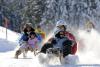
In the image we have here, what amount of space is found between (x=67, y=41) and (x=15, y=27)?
226 ft

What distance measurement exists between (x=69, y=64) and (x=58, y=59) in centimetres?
61

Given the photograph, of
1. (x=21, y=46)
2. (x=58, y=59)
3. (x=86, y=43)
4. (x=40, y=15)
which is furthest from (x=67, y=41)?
(x=40, y=15)

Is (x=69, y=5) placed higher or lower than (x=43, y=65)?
higher

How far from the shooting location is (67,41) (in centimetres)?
1028

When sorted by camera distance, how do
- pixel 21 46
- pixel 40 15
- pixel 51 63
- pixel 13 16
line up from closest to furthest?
pixel 51 63, pixel 21 46, pixel 40 15, pixel 13 16

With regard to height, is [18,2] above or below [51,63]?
above

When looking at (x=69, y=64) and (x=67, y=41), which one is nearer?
(x=69, y=64)

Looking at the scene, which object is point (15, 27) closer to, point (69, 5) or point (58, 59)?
point (69, 5)

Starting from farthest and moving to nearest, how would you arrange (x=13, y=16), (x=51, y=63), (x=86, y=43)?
(x=13, y=16) < (x=86, y=43) < (x=51, y=63)

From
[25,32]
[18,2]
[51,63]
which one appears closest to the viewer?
[51,63]

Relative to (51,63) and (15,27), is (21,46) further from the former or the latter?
(15,27)

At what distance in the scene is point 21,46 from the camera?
42.8 feet

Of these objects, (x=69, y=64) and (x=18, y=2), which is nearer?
(x=69, y=64)

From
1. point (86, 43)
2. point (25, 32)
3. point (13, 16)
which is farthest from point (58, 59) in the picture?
point (13, 16)
